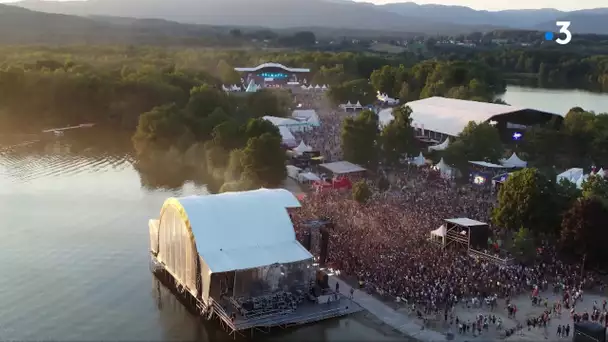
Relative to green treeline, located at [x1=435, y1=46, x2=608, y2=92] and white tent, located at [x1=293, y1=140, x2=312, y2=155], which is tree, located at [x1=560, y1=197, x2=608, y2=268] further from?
green treeline, located at [x1=435, y1=46, x2=608, y2=92]

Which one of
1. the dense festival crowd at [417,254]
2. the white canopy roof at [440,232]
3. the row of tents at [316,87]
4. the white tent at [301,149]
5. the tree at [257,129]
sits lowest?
the row of tents at [316,87]

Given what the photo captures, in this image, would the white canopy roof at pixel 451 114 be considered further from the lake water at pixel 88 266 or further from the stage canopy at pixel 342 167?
the lake water at pixel 88 266

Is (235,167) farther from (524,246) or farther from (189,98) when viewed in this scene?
(189,98)

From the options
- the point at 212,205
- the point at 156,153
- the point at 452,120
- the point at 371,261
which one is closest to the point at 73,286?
the point at 212,205

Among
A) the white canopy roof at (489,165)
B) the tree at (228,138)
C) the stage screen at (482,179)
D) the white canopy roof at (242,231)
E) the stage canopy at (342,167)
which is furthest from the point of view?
the tree at (228,138)

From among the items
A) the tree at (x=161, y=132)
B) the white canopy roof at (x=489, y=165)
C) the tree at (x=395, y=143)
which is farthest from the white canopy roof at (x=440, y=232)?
the tree at (x=161, y=132)

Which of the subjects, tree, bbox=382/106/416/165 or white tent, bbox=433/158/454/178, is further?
tree, bbox=382/106/416/165

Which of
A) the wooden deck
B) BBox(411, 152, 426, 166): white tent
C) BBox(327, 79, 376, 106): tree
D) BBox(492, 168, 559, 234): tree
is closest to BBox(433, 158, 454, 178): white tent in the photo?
BBox(411, 152, 426, 166): white tent
